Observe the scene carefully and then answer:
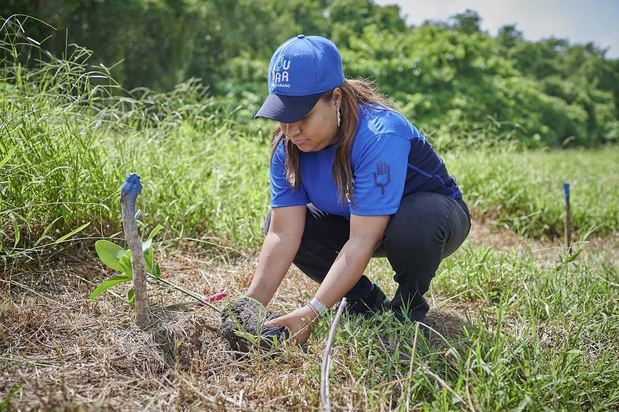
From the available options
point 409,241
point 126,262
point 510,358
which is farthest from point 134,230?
point 510,358

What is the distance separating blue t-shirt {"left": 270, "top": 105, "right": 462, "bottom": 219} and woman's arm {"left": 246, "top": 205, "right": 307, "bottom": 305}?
39mm

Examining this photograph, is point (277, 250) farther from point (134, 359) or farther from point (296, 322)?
point (134, 359)

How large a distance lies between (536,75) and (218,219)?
16.2 metres

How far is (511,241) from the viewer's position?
3.46 m

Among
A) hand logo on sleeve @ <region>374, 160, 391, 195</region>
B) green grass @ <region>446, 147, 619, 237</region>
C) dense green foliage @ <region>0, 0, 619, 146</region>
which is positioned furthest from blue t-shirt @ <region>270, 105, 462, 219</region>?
dense green foliage @ <region>0, 0, 619, 146</region>

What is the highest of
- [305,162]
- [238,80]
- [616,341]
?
[305,162]

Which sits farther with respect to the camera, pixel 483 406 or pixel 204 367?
pixel 204 367

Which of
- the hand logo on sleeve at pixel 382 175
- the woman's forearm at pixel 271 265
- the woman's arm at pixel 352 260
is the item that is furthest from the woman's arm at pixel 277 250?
the hand logo on sleeve at pixel 382 175

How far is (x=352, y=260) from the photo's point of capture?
5.50ft

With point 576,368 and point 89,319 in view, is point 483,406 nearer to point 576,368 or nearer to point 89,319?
point 576,368

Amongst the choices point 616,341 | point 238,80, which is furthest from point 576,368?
point 238,80

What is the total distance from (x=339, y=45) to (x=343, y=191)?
10167 millimetres

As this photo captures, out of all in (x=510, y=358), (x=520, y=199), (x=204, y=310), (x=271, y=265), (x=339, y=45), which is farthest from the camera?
(x=339, y=45)

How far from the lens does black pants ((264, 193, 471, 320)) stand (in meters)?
1.80
